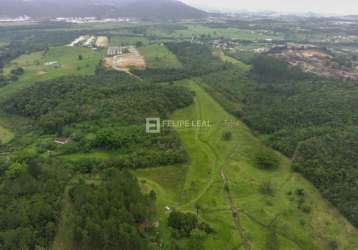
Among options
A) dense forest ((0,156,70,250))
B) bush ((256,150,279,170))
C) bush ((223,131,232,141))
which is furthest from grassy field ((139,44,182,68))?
dense forest ((0,156,70,250))

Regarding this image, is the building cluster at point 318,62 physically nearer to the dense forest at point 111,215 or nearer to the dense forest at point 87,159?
the dense forest at point 87,159

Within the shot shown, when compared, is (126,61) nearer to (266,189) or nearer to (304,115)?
(304,115)

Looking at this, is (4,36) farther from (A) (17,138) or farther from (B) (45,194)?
(B) (45,194)

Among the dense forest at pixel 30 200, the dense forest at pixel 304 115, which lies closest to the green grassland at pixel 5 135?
the dense forest at pixel 30 200

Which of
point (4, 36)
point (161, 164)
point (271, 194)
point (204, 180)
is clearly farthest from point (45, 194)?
point (4, 36)

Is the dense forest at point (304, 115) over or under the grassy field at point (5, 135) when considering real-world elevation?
over

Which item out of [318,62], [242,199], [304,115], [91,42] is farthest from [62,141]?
[91,42]
